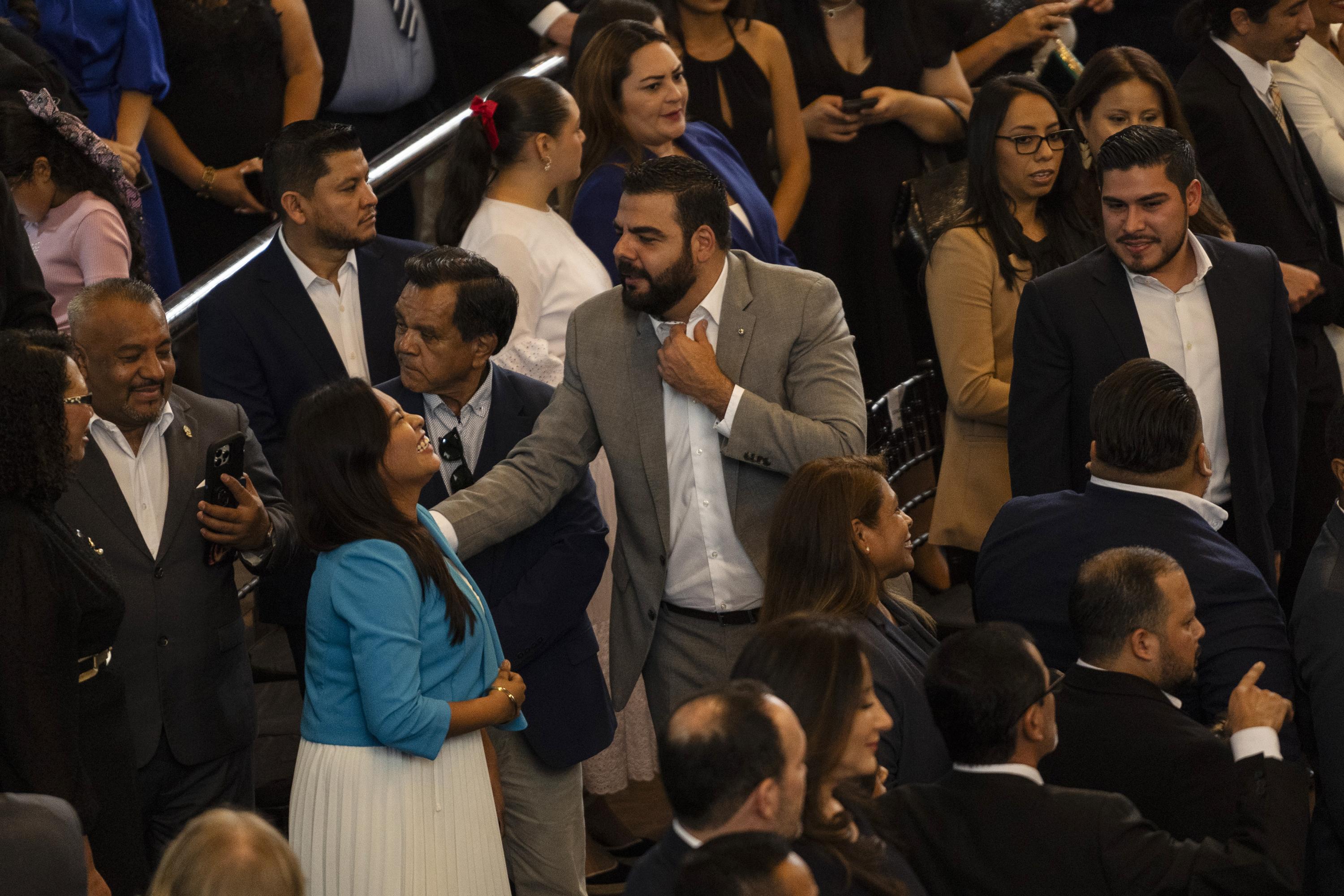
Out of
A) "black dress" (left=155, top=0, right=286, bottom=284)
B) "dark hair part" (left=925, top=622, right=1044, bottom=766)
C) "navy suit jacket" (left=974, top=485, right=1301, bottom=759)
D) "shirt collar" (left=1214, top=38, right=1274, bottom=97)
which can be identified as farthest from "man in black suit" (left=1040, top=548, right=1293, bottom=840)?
"black dress" (left=155, top=0, right=286, bottom=284)

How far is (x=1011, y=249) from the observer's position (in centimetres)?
438

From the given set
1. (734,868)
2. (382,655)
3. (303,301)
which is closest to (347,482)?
(382,655)

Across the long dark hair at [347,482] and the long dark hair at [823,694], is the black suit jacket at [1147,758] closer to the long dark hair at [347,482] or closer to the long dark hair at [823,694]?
the long dark hair at [823,694]

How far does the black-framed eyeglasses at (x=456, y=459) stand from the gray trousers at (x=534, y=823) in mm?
553

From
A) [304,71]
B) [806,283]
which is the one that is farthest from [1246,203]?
[304,71]

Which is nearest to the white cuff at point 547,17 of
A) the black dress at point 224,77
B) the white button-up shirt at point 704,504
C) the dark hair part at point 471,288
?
the black dress at point 224,77

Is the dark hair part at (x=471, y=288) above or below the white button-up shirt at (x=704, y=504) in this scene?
above

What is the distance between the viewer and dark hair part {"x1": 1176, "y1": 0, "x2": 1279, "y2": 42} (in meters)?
4.70

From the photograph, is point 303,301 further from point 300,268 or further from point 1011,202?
point 1011,202

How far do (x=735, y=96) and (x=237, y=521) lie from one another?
97.8 inches

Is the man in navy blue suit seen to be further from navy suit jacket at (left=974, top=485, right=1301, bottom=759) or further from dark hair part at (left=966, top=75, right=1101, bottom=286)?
dark hair part at (left=966, top=75, right=1101, bottom=286)

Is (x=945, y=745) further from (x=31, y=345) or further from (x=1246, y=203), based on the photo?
(x=1246, y=203)

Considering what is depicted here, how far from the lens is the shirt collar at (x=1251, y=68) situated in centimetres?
477

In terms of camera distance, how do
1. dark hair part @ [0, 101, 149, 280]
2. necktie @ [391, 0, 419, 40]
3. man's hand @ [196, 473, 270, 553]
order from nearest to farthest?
man's hand @ [196, 473, 270, 553]
dark hair part @ [0, 101, 149, 280]
necktie @ [391, 0, 419, 40]
